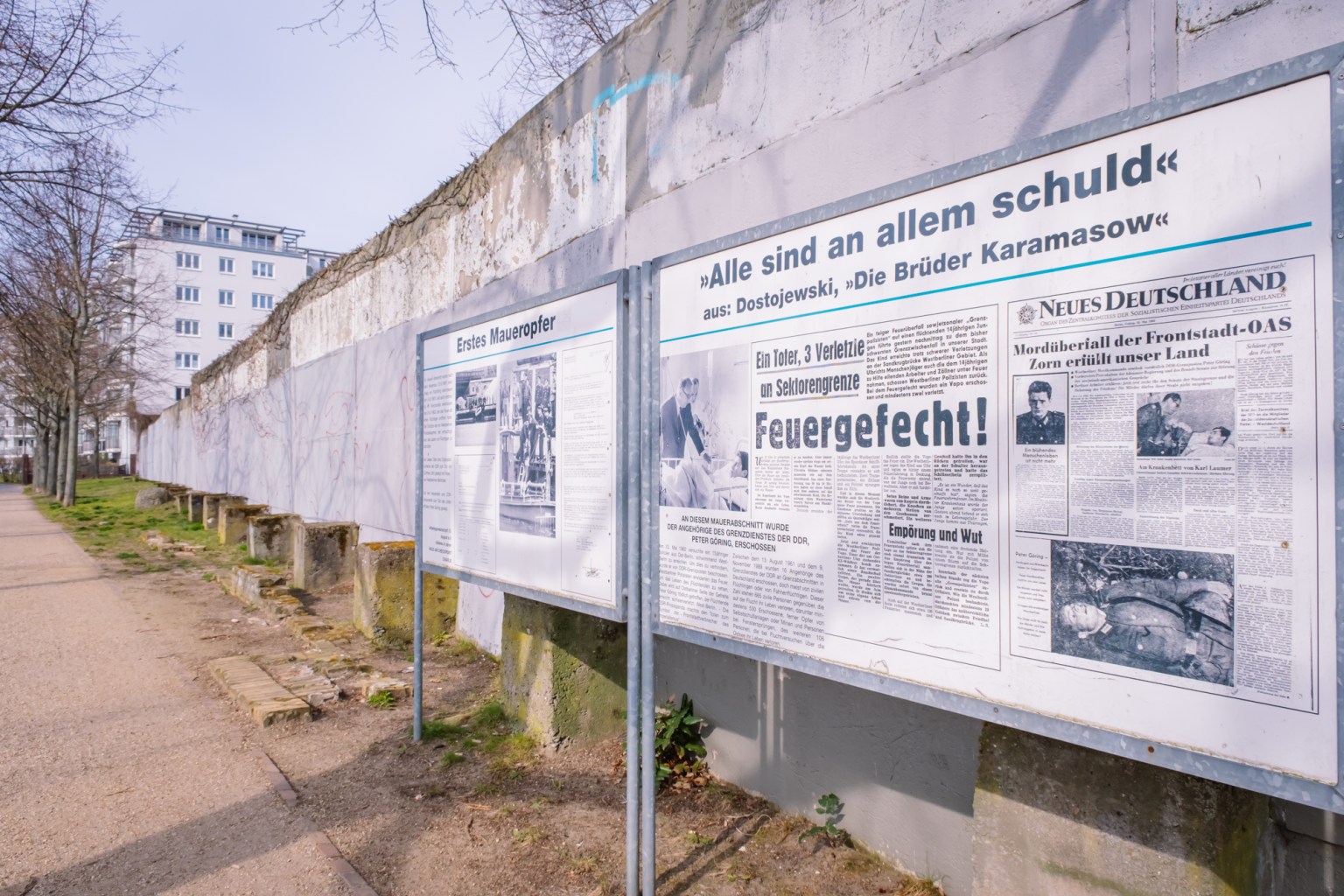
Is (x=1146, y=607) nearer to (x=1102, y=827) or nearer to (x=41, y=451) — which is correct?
(x=1102, y=827)

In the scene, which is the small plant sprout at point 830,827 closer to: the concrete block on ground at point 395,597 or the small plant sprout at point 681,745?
the small plant sprout at point 681,745

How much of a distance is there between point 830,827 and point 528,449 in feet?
6.96

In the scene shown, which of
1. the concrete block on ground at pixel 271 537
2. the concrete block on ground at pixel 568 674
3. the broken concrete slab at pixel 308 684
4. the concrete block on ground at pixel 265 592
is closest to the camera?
the concrete block on ground at pixel 568 674

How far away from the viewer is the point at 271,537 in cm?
1266

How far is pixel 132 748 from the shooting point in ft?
16.0

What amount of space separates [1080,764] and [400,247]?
9017mm

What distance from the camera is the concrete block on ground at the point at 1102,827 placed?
1.98m

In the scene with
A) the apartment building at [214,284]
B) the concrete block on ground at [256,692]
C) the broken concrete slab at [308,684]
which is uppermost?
the apartment building at [214,284]

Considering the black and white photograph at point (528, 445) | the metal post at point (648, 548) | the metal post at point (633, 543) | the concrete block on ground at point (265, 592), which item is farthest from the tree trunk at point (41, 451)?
the metal post at point (648, 548)

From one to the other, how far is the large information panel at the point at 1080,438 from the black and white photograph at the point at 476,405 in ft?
6.16

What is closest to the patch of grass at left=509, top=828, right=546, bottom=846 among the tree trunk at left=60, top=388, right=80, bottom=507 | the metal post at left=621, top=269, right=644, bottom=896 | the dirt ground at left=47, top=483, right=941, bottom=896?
the dirt ground at left=47, top=483, right=941, bottom=896

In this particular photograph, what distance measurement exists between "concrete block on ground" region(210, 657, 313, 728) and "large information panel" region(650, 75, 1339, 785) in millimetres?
3880

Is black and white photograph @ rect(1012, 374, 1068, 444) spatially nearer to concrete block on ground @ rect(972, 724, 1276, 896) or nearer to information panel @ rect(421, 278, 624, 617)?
concrete block on ground @ rect(972, 724, 1276, 896)

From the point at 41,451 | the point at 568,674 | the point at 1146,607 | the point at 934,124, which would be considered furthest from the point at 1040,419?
the point at 41,451
